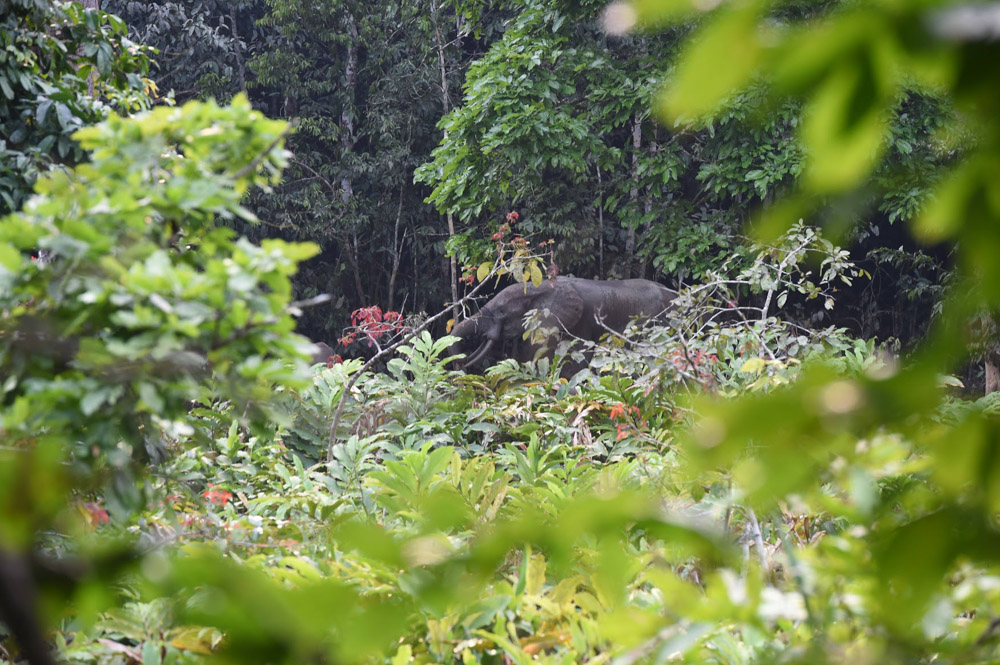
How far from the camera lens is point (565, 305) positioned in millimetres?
7758

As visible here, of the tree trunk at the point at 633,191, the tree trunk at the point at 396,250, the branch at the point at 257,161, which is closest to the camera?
the branch at the point at 257,161

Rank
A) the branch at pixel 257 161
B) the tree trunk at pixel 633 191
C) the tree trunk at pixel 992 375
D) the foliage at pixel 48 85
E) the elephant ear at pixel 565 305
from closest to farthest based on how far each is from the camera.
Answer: the branch at pixel 257 161 → the foliage at pixel 48 85 → the tree trunk at pixel 992 375 → the elephant ear at pixel 565 305 → the tree trunk at pixel 633 191

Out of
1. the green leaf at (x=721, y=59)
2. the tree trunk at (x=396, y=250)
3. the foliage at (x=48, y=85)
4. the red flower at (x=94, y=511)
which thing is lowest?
the tree trunk at (x=396, y=250)

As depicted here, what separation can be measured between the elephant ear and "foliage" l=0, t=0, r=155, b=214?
5195mm

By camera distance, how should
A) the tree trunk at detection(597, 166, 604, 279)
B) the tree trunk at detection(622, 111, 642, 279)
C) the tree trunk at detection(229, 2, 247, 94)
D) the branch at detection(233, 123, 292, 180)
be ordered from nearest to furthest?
the branch at detection(233, 123, 292, 180)
the tree trunk at detection(622, 111, 642, 279)
the tree trunk at detection(597, 166, 604, 279)
the tree trunk at detection(229, 2, 247, 94)

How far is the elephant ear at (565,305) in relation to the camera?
773 cm

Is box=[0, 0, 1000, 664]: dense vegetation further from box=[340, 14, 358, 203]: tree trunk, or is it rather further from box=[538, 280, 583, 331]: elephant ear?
box=[340, 14, 358, 203]: tree trunk

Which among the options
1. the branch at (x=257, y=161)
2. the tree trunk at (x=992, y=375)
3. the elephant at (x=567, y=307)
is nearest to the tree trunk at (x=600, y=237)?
the elephant at (x=567, y=307)

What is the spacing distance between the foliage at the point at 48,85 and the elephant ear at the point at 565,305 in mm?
5195

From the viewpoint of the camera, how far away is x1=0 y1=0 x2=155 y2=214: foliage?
2.33 meters

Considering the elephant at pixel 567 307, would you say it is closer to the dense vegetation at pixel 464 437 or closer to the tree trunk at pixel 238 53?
the dense vegetation at pixel 464 437

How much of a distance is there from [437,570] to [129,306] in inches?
33.2

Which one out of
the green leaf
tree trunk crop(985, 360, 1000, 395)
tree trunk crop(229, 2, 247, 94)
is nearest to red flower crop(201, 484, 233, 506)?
the green leaf

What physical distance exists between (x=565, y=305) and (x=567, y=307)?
3 cm
